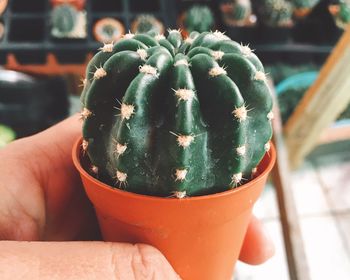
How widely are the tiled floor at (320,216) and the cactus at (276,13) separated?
0.59 m

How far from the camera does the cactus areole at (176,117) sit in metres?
0.50

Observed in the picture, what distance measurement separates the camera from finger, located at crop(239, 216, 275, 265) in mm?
Answer: 784

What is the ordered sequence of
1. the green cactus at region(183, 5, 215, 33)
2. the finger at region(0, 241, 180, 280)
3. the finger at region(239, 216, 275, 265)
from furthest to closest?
the green cactus at region(183, 5, 215, 33)
the finger at region(239, 216, 275, 265)
the finger at region(0, 241, 180, 280)

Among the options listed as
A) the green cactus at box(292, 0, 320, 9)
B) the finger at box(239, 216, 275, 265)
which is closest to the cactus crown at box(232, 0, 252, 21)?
the green cactus at box(292, 0, 320, 9)

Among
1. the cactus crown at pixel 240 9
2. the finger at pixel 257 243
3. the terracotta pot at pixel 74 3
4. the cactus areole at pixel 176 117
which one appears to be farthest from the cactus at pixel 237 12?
the cactus areole at pixel 176 117

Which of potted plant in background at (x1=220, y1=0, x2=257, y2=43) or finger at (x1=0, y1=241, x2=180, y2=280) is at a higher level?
potted plant in background at (x1=220, y1=0, x2=257, y2=43)

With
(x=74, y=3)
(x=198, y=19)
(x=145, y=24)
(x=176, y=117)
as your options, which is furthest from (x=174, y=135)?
(x=74, y=3)

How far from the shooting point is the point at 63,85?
4.94ft

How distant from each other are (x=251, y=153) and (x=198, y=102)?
0.10 meters

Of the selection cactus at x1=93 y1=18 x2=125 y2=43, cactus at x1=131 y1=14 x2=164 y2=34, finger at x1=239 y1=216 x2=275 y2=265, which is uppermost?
cactus at x1=131 y1=14 x2=164 y2=34

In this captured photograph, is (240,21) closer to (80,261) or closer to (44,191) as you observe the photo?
(44,191)

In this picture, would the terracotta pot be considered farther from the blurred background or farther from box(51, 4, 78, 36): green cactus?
box(51, 4, 78, 36): green cactus

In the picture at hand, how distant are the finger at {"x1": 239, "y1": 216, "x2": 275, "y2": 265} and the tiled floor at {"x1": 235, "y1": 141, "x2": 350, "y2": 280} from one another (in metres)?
0.77

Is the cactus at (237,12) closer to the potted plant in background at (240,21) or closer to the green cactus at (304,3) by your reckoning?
the potted plant in background at (240,21)
